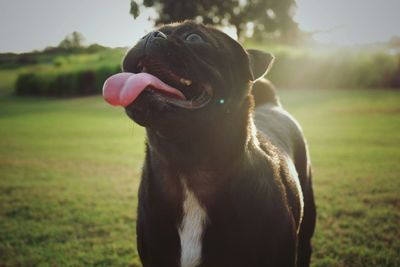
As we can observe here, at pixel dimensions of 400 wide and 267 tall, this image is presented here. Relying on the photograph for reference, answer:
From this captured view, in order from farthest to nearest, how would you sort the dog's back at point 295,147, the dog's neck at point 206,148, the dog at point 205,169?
the dog's back at point 295,147 → the dog's neck at point 206,148 → the dog at point 205,169

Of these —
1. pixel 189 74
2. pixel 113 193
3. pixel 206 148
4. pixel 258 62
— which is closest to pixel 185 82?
pixel 189 74

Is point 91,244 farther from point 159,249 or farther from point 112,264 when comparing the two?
point 159,249

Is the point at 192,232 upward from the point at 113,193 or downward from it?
upward

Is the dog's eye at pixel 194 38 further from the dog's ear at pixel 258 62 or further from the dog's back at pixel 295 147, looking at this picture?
the dog's back at pixel 295 147

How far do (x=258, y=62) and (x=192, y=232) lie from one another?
4.38 feet

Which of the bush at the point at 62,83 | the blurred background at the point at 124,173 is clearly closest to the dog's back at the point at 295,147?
the blurred background at the point at 124,173

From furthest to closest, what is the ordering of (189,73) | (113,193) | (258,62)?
(113,193), (258,62), (189,73)

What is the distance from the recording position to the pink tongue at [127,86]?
8.09ft

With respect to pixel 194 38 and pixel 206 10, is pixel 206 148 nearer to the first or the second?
pixel 194 38

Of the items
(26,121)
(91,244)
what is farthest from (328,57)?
(91,244)

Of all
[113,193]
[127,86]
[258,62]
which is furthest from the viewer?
[113,193]

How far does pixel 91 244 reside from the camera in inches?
219

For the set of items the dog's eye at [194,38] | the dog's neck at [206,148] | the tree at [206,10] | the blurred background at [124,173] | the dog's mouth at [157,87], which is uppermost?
the tree at [206,10]

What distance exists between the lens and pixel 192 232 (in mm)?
2877
